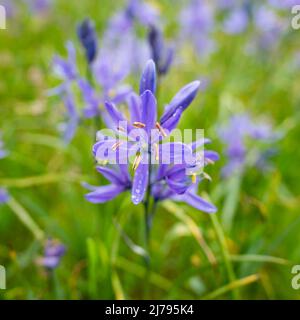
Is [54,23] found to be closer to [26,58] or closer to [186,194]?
[26,58]

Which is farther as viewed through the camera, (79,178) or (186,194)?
(79,178)

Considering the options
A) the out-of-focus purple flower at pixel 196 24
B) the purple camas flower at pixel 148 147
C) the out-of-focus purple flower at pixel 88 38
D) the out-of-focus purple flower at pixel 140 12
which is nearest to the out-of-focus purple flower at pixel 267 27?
the out-of-focus purple flower at pixel 196 24

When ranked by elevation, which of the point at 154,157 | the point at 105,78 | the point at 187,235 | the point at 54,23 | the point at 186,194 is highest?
the point at 54,23

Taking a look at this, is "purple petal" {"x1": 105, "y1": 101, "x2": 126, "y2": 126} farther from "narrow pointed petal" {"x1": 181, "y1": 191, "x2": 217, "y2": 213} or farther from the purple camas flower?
"narrow pointed petal" {"x1": 181, "y1": 191, "x2": 217, "y2": 213}

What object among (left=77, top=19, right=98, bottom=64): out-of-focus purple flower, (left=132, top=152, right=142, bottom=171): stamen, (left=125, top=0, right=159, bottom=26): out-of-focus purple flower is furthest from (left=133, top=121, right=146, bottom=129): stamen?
(left=125, top=0, right=159, bottom=26): out-of-focus purple flower

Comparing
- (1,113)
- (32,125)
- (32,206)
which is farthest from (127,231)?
(1,113)

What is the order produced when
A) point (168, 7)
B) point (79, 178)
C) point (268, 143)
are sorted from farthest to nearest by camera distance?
point (168, 7) → point (268, 143) → point (79, 178)

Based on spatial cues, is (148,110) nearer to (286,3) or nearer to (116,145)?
(116,145)

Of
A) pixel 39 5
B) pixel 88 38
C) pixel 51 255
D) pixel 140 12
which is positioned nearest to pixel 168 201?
pixel 51 255

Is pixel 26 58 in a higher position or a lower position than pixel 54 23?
lower
